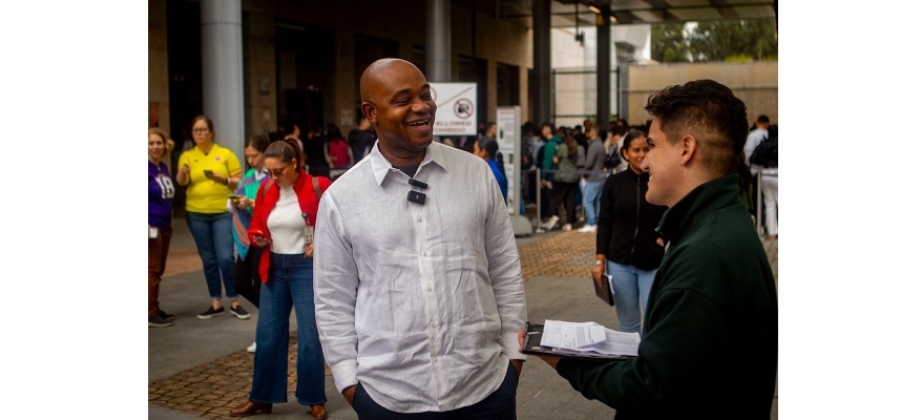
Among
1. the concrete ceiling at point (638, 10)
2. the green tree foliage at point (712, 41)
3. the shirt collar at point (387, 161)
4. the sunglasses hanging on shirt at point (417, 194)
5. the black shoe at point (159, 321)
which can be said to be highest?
the green tree foliage at point (712, 41)

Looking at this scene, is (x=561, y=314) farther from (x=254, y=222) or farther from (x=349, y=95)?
(x=349, y=95)

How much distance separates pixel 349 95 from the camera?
27.4 metres

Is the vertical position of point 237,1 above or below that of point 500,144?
above

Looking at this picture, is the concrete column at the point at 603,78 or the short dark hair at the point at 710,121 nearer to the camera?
the short dark hair at the point at 710,121

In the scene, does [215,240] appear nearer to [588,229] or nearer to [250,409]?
[250,409]

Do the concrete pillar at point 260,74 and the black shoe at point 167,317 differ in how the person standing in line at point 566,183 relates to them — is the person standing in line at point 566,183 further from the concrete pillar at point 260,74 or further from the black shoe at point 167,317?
the black shoe at point 167,317

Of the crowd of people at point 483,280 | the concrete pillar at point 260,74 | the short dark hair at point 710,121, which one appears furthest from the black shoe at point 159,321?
the concrete pillar at point 260,74

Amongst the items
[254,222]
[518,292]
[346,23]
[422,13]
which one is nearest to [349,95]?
[346,23]

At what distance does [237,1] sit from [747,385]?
38.2 ft

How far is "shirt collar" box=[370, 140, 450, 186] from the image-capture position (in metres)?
3.27

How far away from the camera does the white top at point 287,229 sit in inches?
247

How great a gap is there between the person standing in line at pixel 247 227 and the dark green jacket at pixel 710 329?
4387 mm

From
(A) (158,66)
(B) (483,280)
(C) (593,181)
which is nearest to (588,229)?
(C) (593,181)

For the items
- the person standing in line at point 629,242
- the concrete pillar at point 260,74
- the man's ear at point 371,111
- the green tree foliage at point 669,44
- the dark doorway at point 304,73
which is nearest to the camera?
the man's ear at point 371,111
